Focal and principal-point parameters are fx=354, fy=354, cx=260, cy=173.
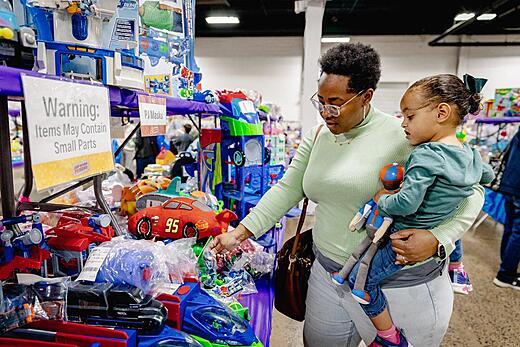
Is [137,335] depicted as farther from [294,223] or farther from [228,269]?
[294,223]

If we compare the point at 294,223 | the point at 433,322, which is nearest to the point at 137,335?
the point at 433,322

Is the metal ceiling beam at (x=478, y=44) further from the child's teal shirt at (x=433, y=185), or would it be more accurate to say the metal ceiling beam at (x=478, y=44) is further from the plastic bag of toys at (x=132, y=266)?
the plastic bag of toys at (x=132, y=266)

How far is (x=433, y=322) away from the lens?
4.07ft

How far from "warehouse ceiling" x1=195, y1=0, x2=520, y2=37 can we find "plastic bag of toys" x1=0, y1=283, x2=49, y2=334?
9657 millimetres

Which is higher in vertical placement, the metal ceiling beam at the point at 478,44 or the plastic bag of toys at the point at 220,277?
the metal ceiling beam at the point at 478,44

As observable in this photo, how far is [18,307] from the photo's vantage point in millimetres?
754

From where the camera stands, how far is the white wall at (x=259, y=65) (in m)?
12.4

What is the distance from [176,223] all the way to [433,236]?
3.15 feet

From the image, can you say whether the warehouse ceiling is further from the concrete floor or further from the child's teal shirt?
the child's teal shirt

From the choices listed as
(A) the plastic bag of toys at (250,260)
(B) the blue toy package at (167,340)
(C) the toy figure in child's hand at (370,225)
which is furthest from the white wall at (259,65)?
(B) the blue toy package at (167,340)

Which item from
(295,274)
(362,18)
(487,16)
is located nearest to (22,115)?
(295,274)

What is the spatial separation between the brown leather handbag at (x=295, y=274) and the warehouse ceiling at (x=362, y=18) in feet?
29.6

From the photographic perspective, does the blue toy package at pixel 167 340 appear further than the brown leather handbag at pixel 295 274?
No

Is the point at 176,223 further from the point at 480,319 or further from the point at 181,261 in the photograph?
the point at 480,319
